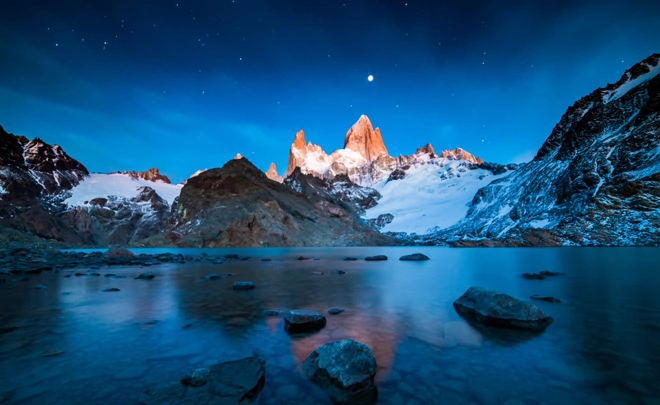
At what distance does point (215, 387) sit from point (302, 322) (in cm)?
468

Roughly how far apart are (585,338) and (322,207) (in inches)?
7296

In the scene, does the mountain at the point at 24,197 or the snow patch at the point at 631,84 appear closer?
the mountain at the point at 24,197

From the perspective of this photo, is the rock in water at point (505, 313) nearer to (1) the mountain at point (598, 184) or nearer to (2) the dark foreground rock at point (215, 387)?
(2) the dark foreground rock at point (215, 387)

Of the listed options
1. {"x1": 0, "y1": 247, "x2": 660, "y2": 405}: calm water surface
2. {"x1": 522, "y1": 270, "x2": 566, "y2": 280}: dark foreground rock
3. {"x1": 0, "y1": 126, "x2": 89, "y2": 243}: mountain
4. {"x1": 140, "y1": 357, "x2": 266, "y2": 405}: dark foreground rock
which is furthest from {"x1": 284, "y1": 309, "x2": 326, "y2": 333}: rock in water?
{"x1": 0, "y1": 126, "x2": 89, "y2": 243}: mountain

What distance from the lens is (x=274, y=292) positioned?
1772 cm

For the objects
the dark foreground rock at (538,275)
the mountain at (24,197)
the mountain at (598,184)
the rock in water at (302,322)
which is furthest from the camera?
the mountain at (24,197)

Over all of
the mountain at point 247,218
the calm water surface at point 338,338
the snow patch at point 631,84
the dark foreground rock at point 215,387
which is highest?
the snow patch at point 631,84

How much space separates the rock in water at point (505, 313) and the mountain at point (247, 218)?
4908 inches

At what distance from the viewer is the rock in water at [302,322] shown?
9.94 metres

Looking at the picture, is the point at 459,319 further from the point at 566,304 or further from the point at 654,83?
the point at 654,83

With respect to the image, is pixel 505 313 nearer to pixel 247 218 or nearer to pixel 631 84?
pixel 247 218

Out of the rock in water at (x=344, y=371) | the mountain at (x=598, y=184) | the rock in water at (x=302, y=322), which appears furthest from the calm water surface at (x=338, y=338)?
the mountain at (x=598, y=184)

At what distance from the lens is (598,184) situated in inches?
4117

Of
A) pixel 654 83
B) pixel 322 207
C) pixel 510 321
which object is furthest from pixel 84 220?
pixel 654 83
